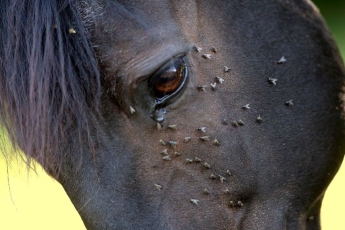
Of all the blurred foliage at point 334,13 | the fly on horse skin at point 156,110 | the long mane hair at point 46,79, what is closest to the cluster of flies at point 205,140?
the fly on horse skin at point 156,110

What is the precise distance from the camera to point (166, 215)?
194 cm

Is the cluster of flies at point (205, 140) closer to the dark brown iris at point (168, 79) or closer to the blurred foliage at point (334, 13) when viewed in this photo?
the dark brown iris at point (168, 79)

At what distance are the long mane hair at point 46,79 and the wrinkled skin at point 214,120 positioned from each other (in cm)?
5

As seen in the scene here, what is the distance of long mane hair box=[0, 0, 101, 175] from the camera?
1.88 meters

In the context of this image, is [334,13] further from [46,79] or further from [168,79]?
[46,79]

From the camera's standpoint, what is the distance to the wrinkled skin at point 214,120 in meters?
1.94

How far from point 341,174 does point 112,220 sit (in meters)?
4.89

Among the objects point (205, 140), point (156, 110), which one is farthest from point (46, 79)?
point (205, 140)

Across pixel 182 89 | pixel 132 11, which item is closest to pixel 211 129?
pixel 182 89

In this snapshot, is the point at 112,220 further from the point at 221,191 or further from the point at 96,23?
the point at 96,23

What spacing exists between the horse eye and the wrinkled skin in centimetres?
2

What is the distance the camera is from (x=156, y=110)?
A: 1.97 m

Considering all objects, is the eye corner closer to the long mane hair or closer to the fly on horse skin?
the fly on horse skin

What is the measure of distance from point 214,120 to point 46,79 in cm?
51
